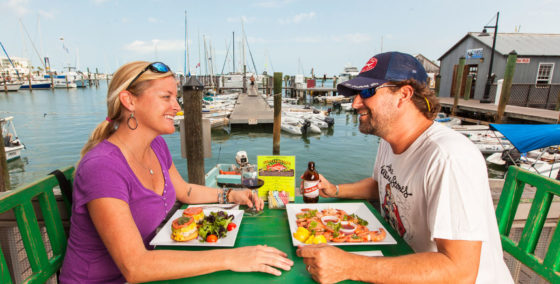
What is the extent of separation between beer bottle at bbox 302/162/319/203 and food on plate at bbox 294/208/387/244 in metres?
0.22

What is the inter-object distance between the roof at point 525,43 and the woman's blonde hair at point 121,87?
2201 centimetres

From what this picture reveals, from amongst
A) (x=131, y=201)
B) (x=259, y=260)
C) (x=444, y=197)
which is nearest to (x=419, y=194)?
(x=444, y=197)

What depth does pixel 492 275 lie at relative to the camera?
1410 mm

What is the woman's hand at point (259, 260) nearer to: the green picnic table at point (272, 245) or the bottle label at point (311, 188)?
the green picnic table at point (272, 245)

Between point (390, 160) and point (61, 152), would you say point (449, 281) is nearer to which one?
point (390, 160)

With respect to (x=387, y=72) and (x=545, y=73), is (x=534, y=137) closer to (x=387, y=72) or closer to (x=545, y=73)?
(x=387, y=72)

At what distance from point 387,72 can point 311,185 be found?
969 millimetres

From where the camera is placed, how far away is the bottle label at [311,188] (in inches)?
83.4

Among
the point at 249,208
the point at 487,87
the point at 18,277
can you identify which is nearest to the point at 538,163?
the point at 487,87

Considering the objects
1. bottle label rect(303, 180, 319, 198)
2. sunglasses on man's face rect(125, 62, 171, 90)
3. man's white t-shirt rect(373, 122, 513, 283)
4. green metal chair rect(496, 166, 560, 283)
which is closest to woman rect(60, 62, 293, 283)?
sunglasses on man's face rect(125, 62, 171, 90)

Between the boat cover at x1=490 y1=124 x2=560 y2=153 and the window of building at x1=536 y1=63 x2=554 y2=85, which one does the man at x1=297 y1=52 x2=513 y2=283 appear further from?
the window of building at x1=536 y1=63 x2=554 y2=85

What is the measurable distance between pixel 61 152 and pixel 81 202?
648 inches

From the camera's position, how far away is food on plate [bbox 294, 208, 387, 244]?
1576 millimetres

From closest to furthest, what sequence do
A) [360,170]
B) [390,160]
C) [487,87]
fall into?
[390,160] < [360,170] < [487,87]
